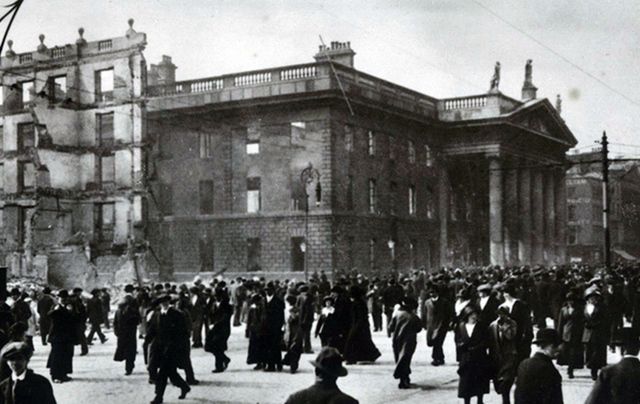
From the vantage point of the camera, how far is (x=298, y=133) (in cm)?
4434

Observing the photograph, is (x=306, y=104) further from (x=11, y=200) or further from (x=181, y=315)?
(x=181, y=315)

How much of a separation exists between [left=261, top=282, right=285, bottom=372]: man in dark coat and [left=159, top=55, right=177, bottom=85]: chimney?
129 feet

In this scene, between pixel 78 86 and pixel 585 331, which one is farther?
pixel 78 86

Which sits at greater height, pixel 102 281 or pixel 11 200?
pixel 11 200

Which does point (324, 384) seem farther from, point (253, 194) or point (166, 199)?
point (166, 199)

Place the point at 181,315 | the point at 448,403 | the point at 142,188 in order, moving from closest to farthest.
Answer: the point at 448,403, the point at 181,315, the point at 142,188

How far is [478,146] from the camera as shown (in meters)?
54.4

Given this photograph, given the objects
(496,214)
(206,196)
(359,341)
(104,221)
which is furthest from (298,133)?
(359,341)

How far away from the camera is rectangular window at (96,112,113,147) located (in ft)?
165

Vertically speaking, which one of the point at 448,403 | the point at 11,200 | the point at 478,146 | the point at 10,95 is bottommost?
the point at 448,403

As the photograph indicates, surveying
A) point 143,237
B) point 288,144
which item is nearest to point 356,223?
point 288,144

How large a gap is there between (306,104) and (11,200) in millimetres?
19397

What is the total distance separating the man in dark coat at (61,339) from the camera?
15617 millimetres

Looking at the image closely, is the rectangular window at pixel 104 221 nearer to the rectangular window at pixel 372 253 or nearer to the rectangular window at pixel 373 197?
the rectangular window at pixel 373 197
